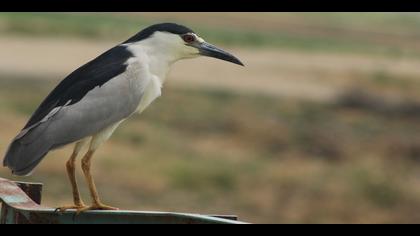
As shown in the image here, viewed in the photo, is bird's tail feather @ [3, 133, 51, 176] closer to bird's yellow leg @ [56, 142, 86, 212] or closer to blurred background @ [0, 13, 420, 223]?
bird's yellow leg @ [56, 142, 86, 212]

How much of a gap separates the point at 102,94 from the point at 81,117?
0.48 ft

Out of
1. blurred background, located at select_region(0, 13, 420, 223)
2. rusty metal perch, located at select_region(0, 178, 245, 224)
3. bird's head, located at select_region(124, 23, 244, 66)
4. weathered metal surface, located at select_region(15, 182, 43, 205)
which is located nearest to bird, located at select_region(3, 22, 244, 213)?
bird's head, located at select_region(124, 23, 244, 66)

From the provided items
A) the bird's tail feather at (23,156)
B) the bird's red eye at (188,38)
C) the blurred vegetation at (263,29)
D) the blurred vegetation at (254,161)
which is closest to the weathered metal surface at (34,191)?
the bird's tail feather at (23,156)

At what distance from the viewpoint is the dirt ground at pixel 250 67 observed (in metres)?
33.0

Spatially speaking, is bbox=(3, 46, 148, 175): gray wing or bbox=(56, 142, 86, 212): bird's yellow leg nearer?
bbox=(56, 142, 86, 212): bird's yellow leg

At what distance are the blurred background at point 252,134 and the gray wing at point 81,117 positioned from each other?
32.6 ft

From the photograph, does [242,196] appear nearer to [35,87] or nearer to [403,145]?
[403,145]

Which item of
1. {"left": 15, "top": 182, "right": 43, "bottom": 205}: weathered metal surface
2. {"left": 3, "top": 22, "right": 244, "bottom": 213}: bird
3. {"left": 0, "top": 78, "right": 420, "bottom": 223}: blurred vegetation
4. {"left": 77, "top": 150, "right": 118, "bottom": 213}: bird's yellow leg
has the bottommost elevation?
{"left": 15, "top": 182, "right": 43, "bottom": 205}: weathered metal surface

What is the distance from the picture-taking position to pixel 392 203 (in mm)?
19109

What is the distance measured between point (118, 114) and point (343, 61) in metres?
38.4

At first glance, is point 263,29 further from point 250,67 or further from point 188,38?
point 188,38

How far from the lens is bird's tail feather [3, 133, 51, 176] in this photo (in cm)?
539

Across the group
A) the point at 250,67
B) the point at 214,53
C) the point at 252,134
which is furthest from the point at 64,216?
the point at 250,67

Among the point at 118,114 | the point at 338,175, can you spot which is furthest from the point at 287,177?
the point at 118,114
